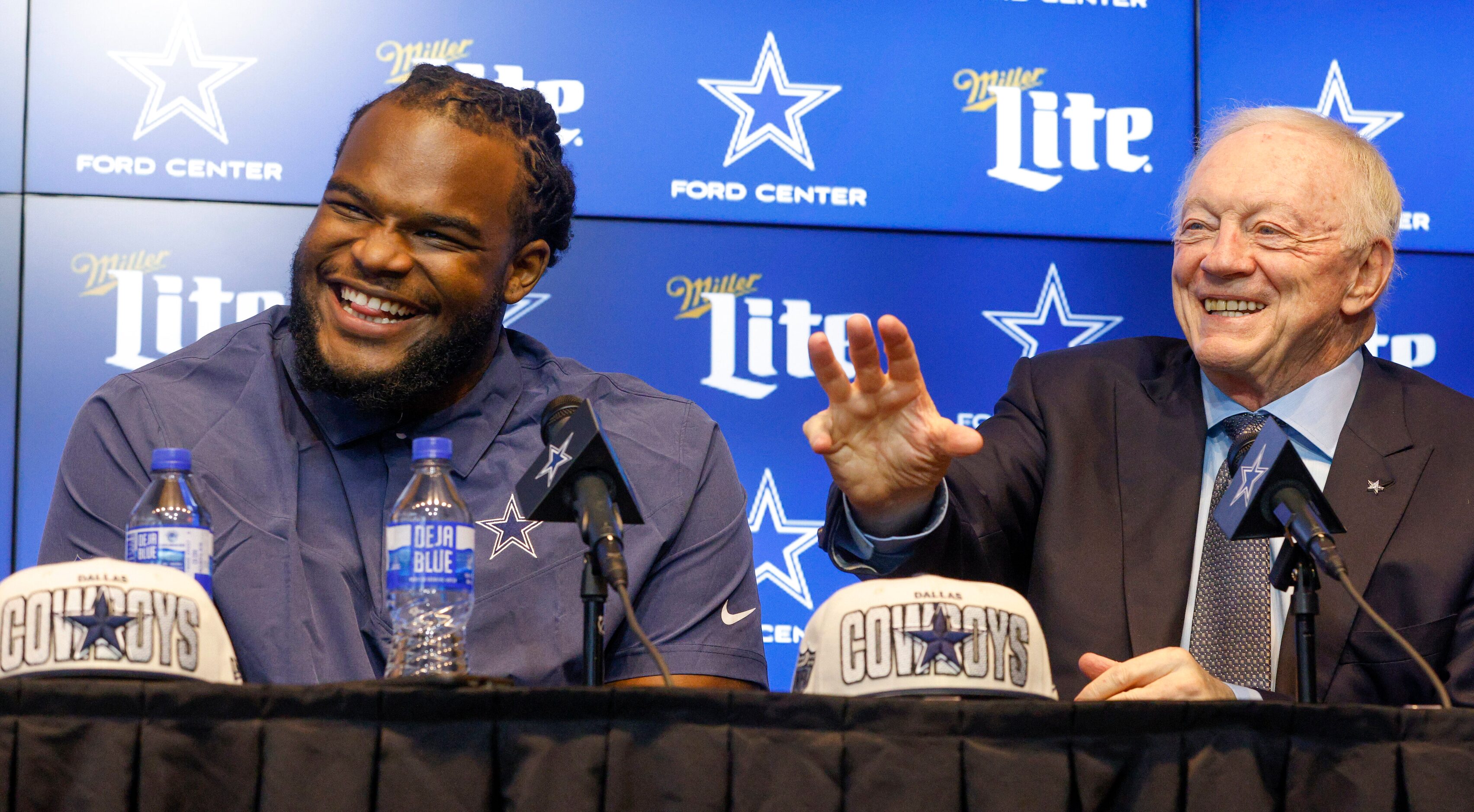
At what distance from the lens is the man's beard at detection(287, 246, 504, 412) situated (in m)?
1.99

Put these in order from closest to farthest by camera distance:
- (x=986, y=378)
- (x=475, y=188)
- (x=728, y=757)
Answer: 1. (x=728, y=757)
2. (x=475, y=188)
3. (x=986, y=378)

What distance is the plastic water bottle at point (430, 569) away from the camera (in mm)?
1473

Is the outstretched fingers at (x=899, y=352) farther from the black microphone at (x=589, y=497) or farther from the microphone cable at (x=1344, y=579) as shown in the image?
the microphone cable at (x=1344, y=579)

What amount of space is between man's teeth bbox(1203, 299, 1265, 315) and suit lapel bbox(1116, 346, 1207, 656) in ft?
0.43

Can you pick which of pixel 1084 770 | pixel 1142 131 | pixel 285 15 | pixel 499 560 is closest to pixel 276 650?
pixel 499 560

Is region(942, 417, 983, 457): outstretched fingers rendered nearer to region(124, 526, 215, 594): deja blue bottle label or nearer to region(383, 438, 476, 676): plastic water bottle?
region(383, 438, 476, 676): plastic water bottle

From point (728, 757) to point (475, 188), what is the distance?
117 centimetres

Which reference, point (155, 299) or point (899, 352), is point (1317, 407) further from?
point (155, 299)

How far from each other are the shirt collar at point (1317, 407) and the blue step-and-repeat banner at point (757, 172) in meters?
0.84

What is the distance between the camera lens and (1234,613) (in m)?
2.09

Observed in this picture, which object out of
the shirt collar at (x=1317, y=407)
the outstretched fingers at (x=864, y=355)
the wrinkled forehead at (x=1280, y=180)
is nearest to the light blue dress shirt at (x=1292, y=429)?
the shirt collar at (x=1317, y=407)

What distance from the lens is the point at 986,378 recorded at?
3107 mm

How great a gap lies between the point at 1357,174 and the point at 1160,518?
2.21 ft

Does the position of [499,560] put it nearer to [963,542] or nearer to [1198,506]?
[963,542]
